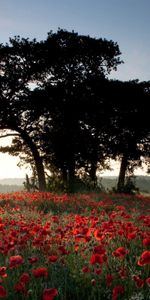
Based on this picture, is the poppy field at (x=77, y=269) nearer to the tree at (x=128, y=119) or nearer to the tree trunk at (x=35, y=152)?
the tree trunk at (x=35, y=152)

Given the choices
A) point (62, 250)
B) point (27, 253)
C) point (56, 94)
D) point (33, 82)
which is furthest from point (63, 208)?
point (33, 82)

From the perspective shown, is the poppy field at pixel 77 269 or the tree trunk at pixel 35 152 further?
the tree trunk at pixel 35 152

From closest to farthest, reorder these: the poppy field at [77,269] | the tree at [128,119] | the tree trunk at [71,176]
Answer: the poppy field at [77,269] < the tree trunk at [71,176] < the tree at [128,119]

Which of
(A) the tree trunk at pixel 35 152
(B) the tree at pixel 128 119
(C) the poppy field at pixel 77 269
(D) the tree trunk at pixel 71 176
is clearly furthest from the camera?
(B) the tree at pixel 128 119

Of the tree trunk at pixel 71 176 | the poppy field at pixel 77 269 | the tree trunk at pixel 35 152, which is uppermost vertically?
the tree trunk at pixel 35 152

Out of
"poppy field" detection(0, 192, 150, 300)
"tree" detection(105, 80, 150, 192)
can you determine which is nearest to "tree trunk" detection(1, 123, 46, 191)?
"tree" detection(105, 80, 150, 192)

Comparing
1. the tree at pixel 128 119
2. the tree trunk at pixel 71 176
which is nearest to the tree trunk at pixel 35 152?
the tree trunk at pixel 71 176

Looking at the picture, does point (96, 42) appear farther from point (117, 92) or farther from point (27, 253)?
point (27, 253)

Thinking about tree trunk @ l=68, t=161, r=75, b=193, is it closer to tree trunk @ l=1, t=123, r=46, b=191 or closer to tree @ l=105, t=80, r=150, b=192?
tree trunk @ l=1, t=123, r=46, b=191

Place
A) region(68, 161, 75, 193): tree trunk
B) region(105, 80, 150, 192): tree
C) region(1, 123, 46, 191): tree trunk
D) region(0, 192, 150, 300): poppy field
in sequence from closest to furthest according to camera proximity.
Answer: region(0, 192, 150, 300): poppy field → region(68, 161, 75, 193): tree trunk → region(1, 123, 46, 191): tree trunk → region(105, 80, 150, 192): tree

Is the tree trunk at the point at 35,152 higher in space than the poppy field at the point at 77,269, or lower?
higher

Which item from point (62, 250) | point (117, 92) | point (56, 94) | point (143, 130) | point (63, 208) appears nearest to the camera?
point (62, 250)

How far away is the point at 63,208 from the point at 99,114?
17773 millimetres

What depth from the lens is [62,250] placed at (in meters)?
5.82
